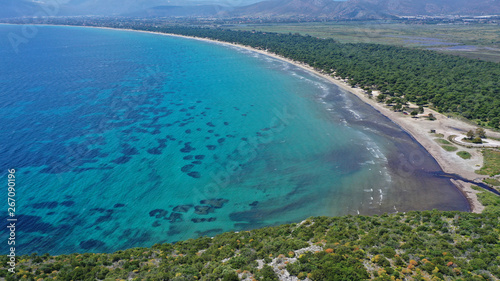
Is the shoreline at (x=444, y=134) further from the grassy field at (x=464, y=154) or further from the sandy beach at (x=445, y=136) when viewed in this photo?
the grassy field at (x=464, y=154)

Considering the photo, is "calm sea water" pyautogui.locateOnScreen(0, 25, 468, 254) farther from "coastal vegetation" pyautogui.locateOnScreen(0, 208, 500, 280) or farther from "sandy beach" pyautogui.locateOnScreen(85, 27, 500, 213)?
"coastal vegetation" pyautogui.locateOnScreen(0, 208, 500, 280)

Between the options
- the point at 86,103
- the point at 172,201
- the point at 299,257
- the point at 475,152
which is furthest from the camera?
the point at 86,103

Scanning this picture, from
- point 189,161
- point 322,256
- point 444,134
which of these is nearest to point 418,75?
point 444,134

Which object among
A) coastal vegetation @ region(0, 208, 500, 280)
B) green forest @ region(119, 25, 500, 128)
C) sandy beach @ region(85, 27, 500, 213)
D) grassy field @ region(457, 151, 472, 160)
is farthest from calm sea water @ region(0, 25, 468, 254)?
green forest @ region(119, 25, 500, 128)

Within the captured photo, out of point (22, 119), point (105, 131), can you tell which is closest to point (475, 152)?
point (105, 131)

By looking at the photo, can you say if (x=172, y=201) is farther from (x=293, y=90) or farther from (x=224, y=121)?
(x=293, y=90)

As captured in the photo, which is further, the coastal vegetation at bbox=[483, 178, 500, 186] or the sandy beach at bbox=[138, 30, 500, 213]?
the sandy beach at bbox=[138, 30, 500, 213]
